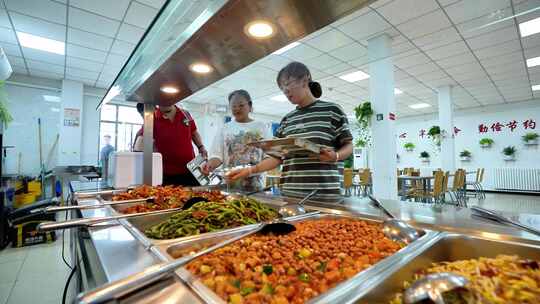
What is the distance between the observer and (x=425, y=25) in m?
3.70

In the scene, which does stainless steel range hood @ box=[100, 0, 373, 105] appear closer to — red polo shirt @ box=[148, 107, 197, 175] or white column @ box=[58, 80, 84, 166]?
red polo shirt @ box=[148, 107, 197, 175]

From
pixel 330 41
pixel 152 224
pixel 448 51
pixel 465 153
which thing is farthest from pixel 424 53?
pixel 465 153

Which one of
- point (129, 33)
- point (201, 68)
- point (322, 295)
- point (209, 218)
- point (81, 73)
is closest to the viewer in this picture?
point (322, 295)

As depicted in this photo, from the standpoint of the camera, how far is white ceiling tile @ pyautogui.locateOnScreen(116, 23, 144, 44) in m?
3.77

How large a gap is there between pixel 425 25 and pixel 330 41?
142 centimetres

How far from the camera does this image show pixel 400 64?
204 inches

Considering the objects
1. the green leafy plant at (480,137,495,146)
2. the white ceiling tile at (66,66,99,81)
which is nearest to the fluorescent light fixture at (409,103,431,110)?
the green leafy plant at (480,137,495,146)

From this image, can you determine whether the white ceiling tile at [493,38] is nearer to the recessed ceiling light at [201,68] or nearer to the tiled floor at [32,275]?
the recessed ceiling light at [201,68]

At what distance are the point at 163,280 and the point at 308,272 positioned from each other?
11.9 inches

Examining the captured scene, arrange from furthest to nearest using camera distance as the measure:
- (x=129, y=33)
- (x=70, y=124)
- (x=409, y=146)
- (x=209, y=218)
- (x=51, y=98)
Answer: (x=409, y=146) < (x=51, y=98) < (x=70, y=124) < (x=129, y=33) < (x=209, y=218)

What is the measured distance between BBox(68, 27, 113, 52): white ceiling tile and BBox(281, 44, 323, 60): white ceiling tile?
3.16 meters

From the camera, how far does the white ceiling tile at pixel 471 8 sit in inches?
124

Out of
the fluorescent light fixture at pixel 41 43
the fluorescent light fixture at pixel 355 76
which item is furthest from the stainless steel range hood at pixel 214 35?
the fluorescent light fixture at pixel 355 76

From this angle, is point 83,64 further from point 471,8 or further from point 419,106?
point 419,106
